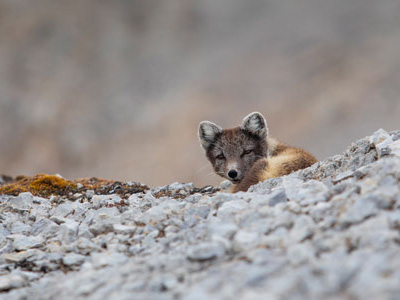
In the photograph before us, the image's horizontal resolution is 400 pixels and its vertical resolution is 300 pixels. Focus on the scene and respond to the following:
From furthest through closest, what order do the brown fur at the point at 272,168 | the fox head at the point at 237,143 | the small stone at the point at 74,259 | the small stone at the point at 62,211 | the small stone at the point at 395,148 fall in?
1. the fox head at the point at 237,143
2. the brown fur at the point at 272,168
3. the small stone at the point at 62,211
4. the small stone at the point at 395,148
5. the small stone at the point at 74,259

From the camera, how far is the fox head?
8266 mm

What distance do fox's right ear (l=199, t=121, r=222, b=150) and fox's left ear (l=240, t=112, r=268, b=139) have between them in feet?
1.72

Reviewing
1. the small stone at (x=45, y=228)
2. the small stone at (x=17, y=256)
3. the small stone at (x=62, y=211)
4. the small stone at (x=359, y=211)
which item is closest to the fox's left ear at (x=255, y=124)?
the small stone at (x=62, y=211)

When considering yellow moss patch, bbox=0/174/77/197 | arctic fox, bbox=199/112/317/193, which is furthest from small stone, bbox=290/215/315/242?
yellow moss patch, bbox=0/174/77/197

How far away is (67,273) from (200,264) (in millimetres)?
1344

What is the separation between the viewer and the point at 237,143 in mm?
8422

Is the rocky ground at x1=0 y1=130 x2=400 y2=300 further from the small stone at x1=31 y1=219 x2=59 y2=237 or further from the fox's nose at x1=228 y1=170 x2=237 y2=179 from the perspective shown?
the fox's nose at x1=228 y1=170 x2=237 y2=179

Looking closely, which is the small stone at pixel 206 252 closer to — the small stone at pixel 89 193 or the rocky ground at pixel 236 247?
the rocky ground at pixel 236 247

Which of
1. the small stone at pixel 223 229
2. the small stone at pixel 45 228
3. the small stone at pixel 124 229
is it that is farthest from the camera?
the small stone at pixel 45 228

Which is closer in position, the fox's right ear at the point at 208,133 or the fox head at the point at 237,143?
the fox head at the point at 237,143

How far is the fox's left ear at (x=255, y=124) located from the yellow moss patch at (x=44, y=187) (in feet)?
10.8

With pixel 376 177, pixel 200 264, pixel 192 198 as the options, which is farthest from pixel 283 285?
pixel 192 198

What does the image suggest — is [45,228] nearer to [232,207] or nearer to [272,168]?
[232,207]

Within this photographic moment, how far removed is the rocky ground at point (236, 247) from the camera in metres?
2.64
